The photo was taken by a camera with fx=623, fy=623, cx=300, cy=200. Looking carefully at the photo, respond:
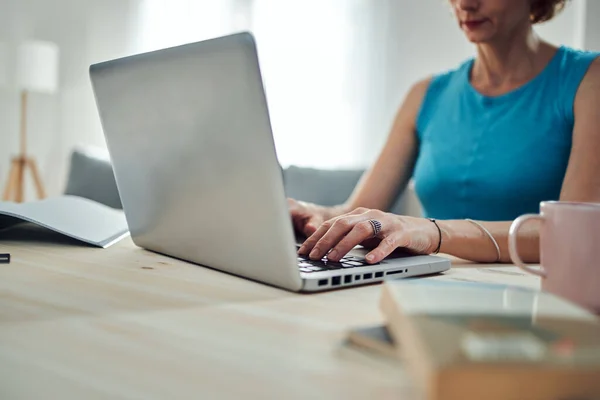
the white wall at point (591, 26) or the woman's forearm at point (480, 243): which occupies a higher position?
the white wall at point (591, 26)

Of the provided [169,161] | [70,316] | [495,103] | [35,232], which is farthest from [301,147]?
[70,316]

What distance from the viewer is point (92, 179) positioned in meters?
2.51

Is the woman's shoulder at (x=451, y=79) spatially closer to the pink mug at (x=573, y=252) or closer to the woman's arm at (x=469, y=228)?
the woman's arm at (x=469, y=228)

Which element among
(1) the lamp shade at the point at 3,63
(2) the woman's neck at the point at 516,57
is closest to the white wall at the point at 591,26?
(2) the woman's neck at the point at 516,57

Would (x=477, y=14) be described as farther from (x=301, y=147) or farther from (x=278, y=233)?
(x=301, y=147)

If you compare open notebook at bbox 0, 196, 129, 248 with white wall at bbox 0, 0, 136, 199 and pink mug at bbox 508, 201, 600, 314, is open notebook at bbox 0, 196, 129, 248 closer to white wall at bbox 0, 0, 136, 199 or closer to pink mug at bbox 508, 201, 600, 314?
pink mug at bbox 508, 201, 600, 314

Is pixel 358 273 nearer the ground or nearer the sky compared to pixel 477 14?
nearer the ground

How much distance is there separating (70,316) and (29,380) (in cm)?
15

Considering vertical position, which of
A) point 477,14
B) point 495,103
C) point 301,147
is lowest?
point 301,147

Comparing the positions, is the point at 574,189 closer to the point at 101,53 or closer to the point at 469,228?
the point at 469,228

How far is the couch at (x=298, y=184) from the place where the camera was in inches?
89.1

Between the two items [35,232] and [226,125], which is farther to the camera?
[35,232]

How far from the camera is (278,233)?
2.01 feet

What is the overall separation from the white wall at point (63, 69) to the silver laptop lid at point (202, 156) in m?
3.25
